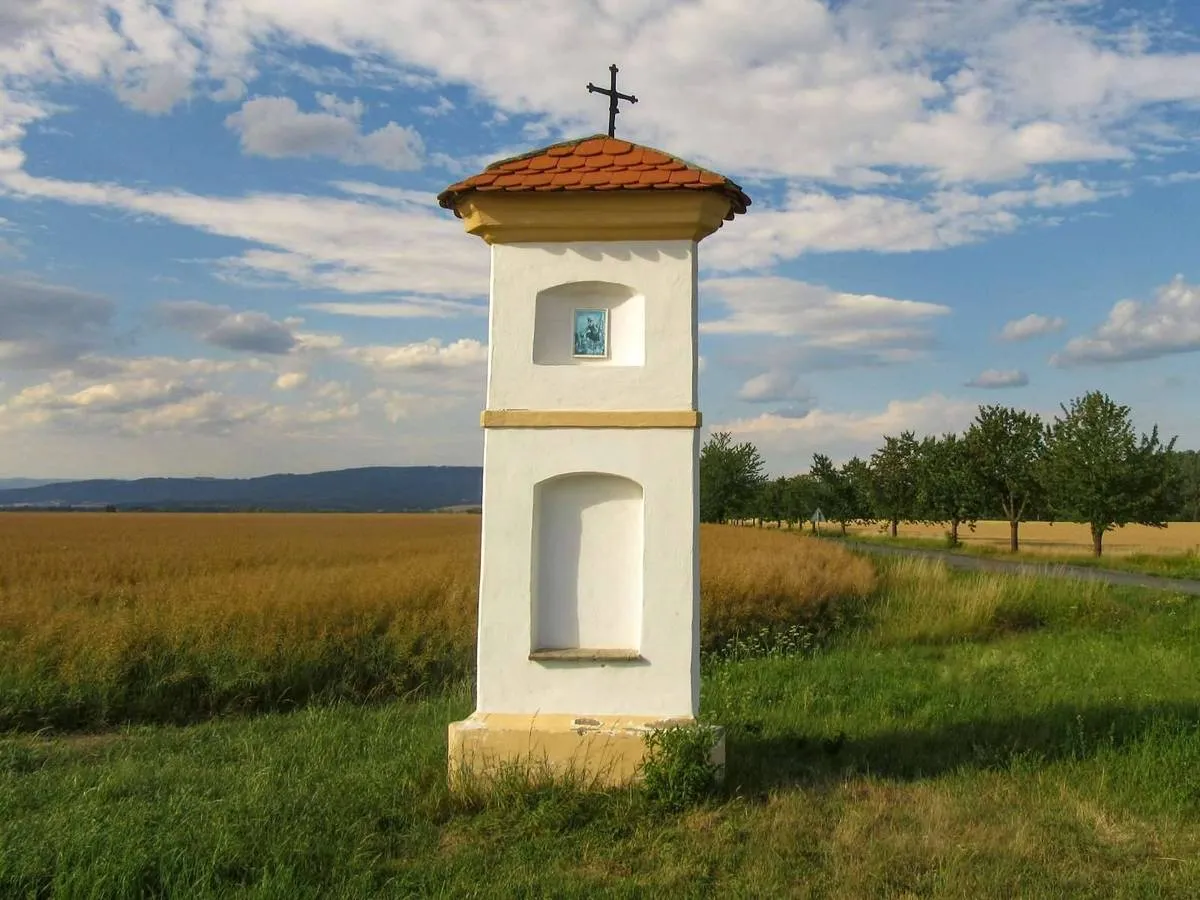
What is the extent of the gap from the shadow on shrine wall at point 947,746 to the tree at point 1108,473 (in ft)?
82.4

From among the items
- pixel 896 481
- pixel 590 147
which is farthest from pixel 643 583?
pixel 896 481

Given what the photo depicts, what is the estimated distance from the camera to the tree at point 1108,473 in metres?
30.3

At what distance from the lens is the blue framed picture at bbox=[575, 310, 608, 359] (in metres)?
5.95

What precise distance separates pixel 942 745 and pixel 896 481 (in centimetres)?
4847

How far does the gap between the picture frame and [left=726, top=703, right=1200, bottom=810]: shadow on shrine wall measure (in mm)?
2792

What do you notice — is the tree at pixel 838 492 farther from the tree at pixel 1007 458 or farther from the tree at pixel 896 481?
the tree at pixel 1007 458

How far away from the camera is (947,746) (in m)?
6.98

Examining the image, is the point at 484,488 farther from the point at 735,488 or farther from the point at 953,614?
the point at 735,488

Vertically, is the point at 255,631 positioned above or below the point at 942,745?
above

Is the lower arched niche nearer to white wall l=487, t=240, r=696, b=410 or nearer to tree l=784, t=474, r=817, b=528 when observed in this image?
white wall l=487, t=240, r=696, b=410

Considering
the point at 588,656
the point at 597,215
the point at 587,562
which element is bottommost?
the point at 588,656

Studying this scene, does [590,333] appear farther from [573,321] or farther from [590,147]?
[590,147]

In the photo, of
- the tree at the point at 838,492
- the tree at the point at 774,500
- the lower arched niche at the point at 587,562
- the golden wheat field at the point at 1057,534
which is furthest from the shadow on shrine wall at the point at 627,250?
the tree at the point at 774,500

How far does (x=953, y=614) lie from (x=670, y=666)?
975 cm
